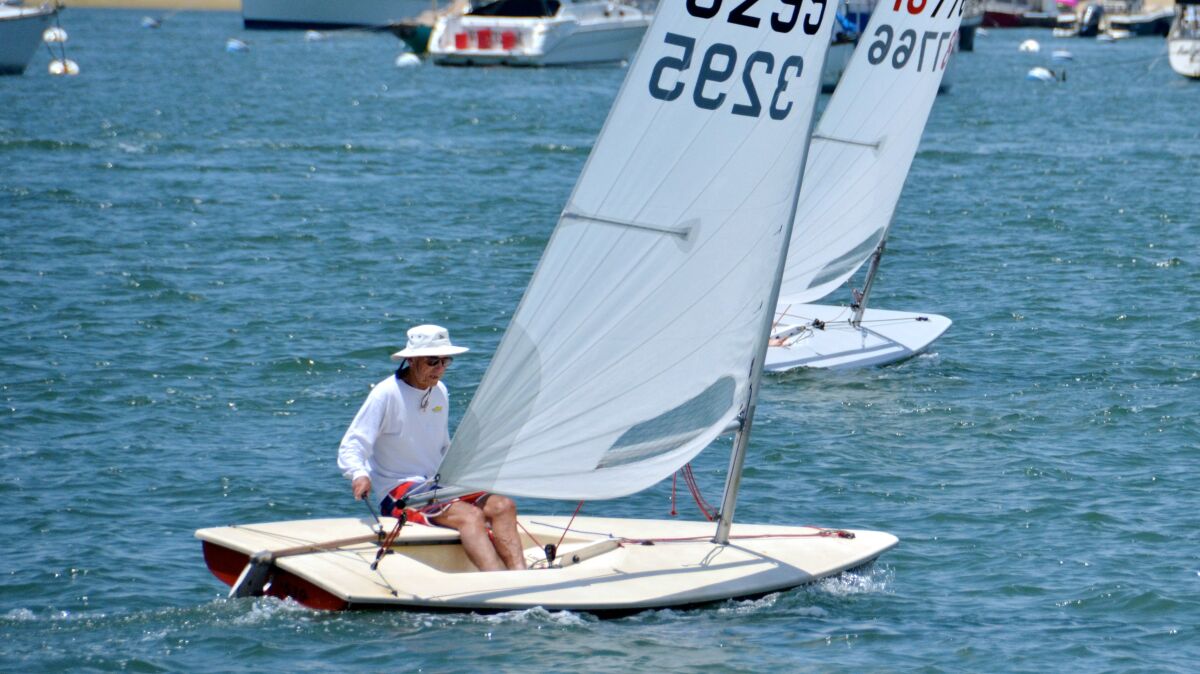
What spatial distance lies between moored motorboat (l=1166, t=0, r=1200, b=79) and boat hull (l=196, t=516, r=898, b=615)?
5707 centimetres

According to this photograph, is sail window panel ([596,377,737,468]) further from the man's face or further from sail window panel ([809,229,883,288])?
sail window panel ([809,229,883,288])

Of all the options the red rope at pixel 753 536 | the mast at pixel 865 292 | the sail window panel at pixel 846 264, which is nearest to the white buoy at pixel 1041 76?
the mast at pixel 865 292

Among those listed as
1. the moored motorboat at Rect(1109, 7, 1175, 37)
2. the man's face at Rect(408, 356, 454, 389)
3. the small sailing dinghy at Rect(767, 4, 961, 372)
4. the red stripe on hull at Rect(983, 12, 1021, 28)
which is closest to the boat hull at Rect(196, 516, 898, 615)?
the man's face at Rect(408, 356, 454, 389)

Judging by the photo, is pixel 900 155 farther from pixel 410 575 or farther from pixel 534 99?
pixel 534 99

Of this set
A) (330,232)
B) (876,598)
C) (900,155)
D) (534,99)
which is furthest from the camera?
(534,99)

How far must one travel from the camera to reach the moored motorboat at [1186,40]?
2466 inches

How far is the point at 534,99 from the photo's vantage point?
54375mm

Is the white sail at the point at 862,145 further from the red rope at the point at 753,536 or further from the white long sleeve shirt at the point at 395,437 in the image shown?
the white long sleeve shirt at the point at 395,437

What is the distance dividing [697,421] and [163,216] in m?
19.5

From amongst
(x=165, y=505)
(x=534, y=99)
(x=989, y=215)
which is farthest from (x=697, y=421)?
(x=534, y=99)

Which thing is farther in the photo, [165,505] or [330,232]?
[330,232]

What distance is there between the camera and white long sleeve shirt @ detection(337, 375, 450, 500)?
9.42 meters

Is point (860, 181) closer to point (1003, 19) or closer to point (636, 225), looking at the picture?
point (636, 225)

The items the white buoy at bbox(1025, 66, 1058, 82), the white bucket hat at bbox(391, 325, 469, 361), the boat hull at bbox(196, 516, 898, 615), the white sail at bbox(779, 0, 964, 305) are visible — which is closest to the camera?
the boat hull at bbox(196, 516, 898, 615)
